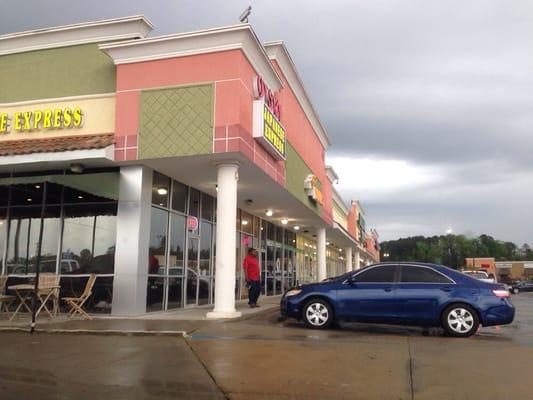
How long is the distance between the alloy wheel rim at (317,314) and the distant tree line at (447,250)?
305ft

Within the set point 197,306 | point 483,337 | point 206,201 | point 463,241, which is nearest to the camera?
point 483,337

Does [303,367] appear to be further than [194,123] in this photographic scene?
No

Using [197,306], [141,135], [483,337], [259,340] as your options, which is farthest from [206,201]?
[483,337]

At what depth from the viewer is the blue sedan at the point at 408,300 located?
1019 centimetres

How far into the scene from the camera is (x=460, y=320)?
10.2 m

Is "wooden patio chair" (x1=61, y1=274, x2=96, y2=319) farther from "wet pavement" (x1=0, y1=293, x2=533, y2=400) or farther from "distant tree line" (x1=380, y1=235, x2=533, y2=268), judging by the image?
"distant tree line" (x1=380, y1=235, x2=533, y2=268)

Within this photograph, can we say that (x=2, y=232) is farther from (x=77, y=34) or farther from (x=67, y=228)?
(x=77, y=34)

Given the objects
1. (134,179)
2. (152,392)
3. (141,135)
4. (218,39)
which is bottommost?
(152,392)

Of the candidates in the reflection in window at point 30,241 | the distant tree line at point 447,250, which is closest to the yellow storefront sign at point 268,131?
the reflection in window at point 30,241

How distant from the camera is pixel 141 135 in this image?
42.0 feet

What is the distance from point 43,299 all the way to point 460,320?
32.7 feet

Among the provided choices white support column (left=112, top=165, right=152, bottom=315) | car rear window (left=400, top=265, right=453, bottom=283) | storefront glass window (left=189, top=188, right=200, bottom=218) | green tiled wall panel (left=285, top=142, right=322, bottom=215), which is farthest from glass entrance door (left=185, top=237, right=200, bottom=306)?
car rear window (left=400, top=265, right=453, bottom=283)

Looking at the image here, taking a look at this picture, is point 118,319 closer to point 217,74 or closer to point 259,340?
point 259,340

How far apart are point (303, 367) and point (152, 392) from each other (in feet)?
7.04
